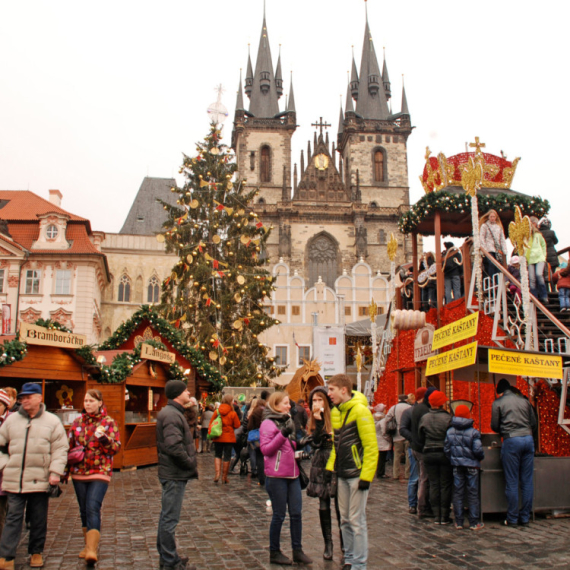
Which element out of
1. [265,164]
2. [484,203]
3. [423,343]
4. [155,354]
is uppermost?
[265,164]

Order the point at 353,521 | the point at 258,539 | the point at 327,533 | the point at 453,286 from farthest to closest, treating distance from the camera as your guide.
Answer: the point at 453,286
the point at 258,539
the point at 327,533
the point at 353,521

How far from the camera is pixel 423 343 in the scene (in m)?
12.6

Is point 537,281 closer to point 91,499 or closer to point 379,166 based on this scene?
point 91,499

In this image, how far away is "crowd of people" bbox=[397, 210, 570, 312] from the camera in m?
10.2

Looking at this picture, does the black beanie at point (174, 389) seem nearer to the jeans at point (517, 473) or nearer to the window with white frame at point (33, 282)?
the jeans at point (517, 473)

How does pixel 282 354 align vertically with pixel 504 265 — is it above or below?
above

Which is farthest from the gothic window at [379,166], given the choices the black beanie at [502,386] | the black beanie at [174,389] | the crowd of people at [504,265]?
the black beanie at [174,389]

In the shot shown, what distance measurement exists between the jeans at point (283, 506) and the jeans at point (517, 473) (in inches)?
108

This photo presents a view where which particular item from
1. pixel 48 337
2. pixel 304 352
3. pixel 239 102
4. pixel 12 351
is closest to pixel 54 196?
pixel 304 352

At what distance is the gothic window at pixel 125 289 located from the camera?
41.2 m

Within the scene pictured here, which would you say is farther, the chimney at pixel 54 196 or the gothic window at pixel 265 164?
the gothic window at pixel 265 164

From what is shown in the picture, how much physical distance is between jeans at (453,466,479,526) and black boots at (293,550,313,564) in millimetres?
2237

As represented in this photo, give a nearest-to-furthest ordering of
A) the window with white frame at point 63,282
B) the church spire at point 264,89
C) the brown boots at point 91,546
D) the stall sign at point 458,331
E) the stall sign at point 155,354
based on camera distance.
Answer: the brown boots at point 91,546
the stall sign at point 458,331
the stall sign at point 155,354
the window with white frame at point 63,282
the church spire at point 264,89

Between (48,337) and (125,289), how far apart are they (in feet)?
102
